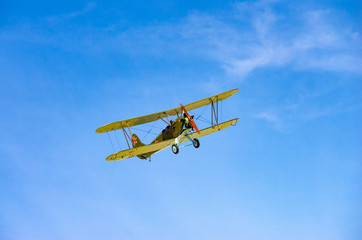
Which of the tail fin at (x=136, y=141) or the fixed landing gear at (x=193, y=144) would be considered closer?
the fixed landing gear at (x=193, y=144)

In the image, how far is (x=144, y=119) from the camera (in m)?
32.3

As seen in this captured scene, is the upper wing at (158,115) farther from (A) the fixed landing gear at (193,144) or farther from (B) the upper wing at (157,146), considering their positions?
(A) the fixed landing gear at (193,144)

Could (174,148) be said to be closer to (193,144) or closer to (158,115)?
(193,144)

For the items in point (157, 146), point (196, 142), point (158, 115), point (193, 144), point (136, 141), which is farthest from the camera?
point (136, 141)

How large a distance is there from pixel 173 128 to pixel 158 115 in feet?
7.22

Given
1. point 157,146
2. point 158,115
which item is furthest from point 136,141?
point 157,146

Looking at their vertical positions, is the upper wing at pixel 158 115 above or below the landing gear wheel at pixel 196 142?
above

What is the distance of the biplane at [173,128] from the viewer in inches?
1178

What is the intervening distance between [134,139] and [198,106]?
20.6 feet

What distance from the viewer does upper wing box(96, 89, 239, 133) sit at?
31.0 metres

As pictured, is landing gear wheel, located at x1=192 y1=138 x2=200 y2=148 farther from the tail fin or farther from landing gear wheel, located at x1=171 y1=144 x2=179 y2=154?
the tail fin

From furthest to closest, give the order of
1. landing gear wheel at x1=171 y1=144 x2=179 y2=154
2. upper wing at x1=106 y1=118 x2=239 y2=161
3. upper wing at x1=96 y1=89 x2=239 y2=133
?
upper wing at x1=96 y1=89 x2=239 y2=133
landing gear wheel at x1=171 y1=144 x2=179 y2=154
upper wing at x1=106 y1=118 x2=239 y2=161

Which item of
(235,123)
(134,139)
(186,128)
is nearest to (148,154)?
(134,139)

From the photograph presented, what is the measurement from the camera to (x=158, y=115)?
32.4 meters
